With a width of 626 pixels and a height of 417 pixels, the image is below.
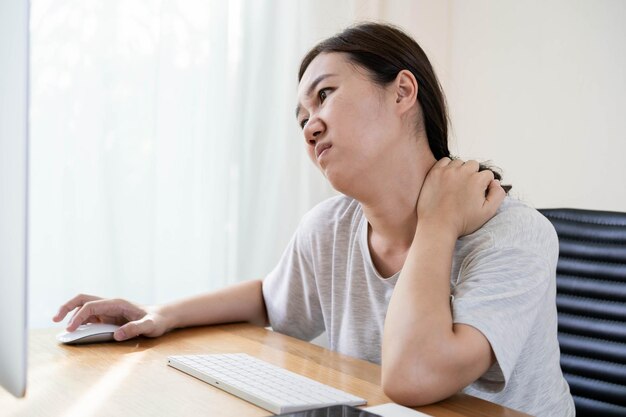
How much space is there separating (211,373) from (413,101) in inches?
23.2

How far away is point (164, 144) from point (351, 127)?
0.97 meters

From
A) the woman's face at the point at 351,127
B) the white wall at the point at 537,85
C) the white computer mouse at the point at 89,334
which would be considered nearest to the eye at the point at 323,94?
the woman's face at the point at 351,127

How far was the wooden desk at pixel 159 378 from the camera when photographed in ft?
2.84

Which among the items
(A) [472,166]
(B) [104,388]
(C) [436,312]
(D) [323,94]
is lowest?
(B) [104,388]

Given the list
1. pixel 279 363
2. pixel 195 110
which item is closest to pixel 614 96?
pixel 195 110

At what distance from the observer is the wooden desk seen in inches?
34.1

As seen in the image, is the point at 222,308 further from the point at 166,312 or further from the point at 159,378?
the point at 159,378

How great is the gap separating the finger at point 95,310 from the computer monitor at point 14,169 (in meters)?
0.71

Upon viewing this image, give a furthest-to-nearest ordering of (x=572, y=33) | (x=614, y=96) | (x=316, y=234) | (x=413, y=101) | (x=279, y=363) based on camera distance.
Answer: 1. (x=572, y=33)
2. (x=614, y=96)
3. (x=316, y=234)
4. (x=413, y=101)
5. (x=279, y=363)

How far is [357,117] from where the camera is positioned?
1.20 m

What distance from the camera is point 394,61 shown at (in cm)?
126

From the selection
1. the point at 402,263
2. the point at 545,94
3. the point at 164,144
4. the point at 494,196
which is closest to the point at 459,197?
the point at 494,196

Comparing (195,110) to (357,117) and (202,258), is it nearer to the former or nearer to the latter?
(202,258)

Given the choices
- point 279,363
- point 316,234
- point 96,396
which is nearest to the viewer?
point 96,396
